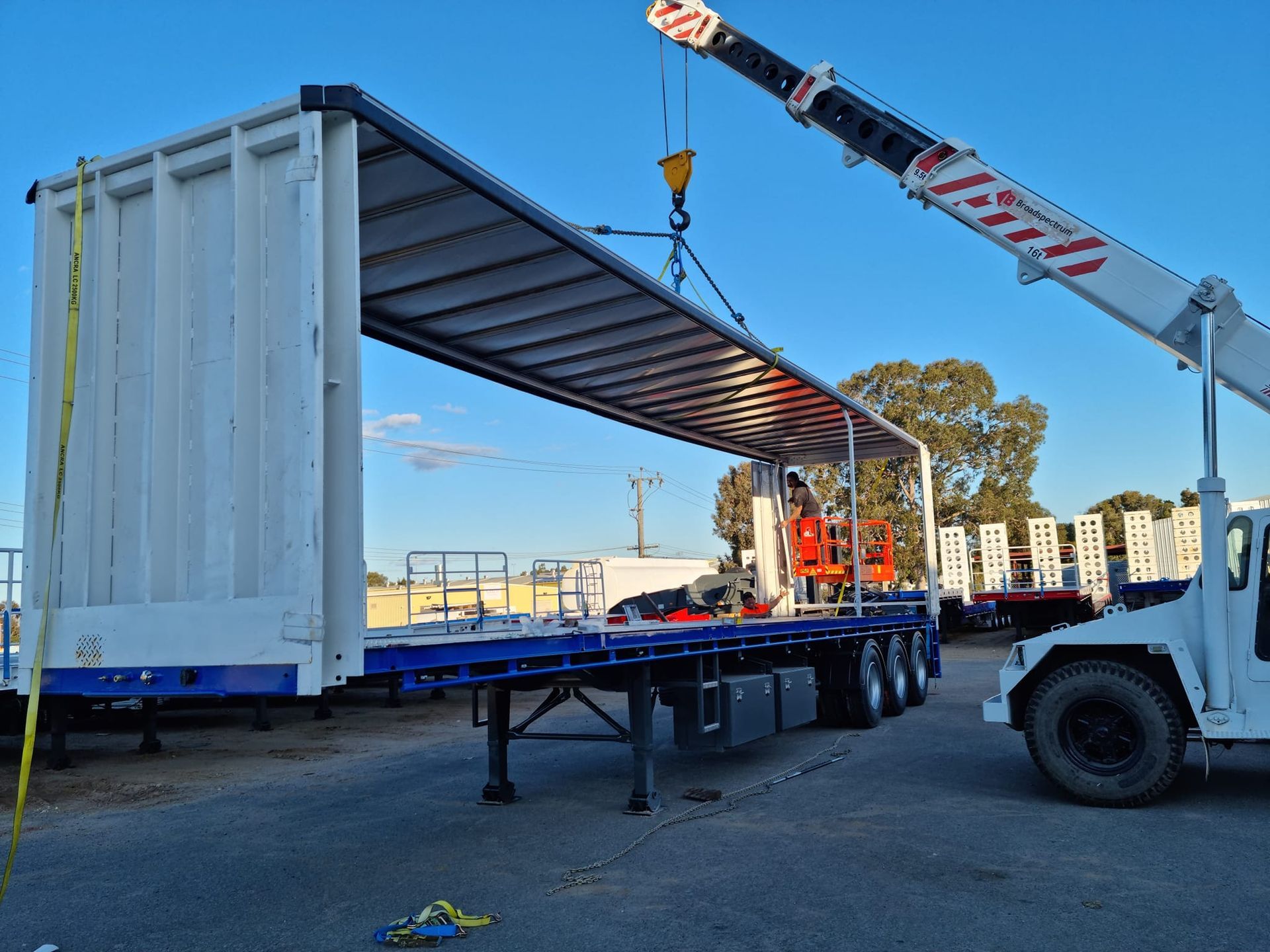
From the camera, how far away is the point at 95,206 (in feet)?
16.8

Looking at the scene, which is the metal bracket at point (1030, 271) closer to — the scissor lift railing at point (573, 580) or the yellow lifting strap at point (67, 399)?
the scissor lift railing at point (573, 580)

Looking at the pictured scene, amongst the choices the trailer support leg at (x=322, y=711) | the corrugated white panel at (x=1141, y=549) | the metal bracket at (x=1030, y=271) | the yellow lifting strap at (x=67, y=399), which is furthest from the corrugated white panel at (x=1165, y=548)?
the yellow lifting strap at (x=67, y=399)

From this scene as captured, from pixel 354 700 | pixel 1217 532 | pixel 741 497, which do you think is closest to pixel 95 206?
pixel 1217 532

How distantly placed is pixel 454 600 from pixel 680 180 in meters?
7.57

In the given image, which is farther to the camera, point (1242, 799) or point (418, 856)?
point (1242, 799)

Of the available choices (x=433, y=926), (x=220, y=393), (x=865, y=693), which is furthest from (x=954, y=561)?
(x=220, y=393)

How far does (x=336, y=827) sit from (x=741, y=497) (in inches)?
1592

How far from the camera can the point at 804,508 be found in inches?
582

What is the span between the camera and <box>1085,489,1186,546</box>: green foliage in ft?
173

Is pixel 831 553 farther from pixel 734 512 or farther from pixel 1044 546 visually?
pixel 734 512

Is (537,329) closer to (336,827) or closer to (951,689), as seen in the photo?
(336,827)

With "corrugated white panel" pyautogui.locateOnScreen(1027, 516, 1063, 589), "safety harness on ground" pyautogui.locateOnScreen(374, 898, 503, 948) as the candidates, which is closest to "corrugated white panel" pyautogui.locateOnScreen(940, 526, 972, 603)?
"corrugated white panel" pyautogui.locateOnScreen(1027, 516, 1063, 589)

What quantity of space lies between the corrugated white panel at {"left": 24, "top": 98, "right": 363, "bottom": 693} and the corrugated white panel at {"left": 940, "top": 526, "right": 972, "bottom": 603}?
26.5m

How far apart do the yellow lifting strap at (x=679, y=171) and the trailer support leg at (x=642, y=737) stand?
5.53 m
